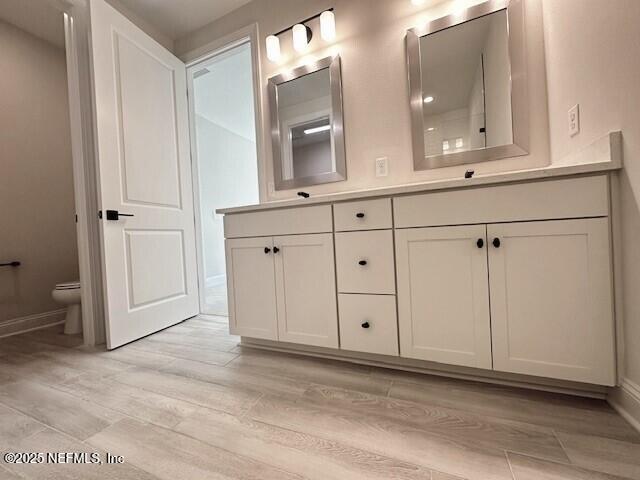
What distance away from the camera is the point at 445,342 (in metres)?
1.12

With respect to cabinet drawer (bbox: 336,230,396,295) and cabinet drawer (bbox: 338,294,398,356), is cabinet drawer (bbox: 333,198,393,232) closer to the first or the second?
cabinet drawer (bbox: 336,230,396,295)

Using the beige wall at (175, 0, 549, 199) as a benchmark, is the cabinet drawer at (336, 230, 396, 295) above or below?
below

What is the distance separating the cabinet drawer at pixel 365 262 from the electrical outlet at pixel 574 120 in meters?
0.83

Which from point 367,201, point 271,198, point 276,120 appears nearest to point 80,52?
point 276,120

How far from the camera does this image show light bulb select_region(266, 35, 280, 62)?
190 cm

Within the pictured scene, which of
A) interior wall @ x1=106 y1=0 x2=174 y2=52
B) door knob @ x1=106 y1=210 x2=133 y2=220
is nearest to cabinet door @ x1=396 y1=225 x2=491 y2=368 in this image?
door knob @ x1=106 y1=210 x2=133 y2=220

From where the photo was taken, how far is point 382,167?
1674 millimetres

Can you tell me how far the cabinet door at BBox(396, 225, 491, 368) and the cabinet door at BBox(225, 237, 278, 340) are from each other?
694mm

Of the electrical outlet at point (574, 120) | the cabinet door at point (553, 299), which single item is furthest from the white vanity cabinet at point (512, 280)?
the electrical outlet at point (574, 120)

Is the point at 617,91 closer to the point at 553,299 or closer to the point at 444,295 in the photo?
the point at 553,299

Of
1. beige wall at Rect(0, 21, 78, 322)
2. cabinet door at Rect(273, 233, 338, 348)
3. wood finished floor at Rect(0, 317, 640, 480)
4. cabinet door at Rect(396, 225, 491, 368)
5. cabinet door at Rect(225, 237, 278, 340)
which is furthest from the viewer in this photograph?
beige wall at Rect(0, 21, 78, 322)

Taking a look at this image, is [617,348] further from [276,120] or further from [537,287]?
[276,120]

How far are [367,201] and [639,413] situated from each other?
1118 mm

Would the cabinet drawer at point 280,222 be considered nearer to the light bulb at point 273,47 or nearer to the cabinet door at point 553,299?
the cabinet door at point 553,299
